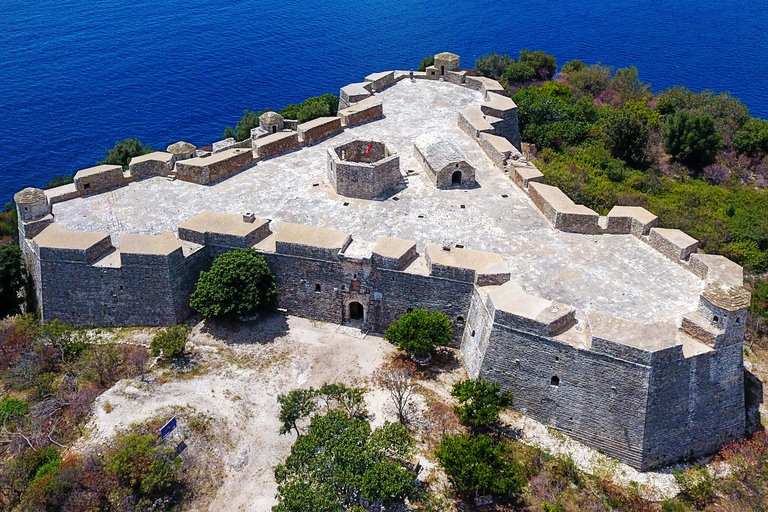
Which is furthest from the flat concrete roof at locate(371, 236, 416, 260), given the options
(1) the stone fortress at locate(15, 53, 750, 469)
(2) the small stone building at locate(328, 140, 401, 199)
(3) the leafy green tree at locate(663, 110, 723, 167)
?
(3) the leafy green tree at locate(663, 110, 723, 167)

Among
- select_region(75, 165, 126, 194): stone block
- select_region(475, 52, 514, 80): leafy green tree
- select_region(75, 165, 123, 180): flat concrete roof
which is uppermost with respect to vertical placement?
select_region(475, 52, 514, 80): leafy green tree

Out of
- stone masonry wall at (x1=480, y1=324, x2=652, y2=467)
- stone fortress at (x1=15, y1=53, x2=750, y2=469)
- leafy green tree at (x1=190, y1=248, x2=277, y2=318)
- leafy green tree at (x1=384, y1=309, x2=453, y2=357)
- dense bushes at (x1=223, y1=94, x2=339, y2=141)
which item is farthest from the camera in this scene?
dense bushes at (x1=223, y1=94, x2=339, y2=141)

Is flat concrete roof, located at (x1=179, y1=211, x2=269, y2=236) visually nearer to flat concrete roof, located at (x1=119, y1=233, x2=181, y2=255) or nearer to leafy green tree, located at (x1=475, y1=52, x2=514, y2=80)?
flat concrete roof, located at (x1=119, y1=233, x2=181, y2=255)

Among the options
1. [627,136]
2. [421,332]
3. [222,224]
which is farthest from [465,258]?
[627,136]

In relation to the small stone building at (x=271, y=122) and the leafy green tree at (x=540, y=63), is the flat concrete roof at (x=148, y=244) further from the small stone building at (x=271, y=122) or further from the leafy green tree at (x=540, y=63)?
the leafy green tree at (x=540, y=63)

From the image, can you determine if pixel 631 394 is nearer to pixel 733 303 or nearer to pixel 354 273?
pixel 733 303

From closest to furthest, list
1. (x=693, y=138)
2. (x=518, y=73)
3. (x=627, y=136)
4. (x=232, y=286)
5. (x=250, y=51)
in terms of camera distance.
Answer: (x=232, y=286) → (x=693, y=138) → (x=627, y=136) → (x=518, y=73) → (x=250, y=51)

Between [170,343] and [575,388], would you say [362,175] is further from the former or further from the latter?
[575,388]
